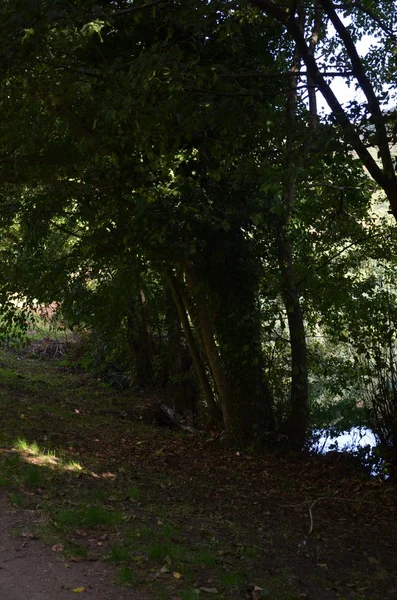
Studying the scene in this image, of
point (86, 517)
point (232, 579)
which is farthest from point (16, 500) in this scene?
point (232, 579)

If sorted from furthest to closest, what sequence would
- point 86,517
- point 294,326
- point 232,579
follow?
1. point 294,326
2. point 86,517
3. point 232,579

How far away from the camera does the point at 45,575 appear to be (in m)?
5.37

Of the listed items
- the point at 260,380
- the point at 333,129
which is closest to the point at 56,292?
the point at 260,380

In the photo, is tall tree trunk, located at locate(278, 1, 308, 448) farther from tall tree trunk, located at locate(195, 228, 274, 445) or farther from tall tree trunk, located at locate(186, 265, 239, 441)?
tall tree trunk, located at locate(186, 265, 239, 441)

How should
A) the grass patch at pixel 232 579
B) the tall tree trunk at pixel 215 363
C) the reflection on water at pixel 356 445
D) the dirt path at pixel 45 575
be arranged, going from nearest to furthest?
1. the dirt path at pixel 45 575
2. the grass patch at pixel 232 579
3. the reflection on water at pixel 356 445
4. the tall tree trunk at pixel 215 363

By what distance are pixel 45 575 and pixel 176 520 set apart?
2.23m

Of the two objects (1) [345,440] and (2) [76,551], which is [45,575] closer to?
(2) [76,551]

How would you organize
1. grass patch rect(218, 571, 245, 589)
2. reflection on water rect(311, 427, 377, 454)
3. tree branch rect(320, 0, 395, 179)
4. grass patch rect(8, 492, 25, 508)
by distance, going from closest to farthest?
grass patch rect(218, 571, 245, 589)
tree branch rect(320, 0, 395, 179)
grass patch rect(8, 492, 25, 508)
reflection on water rect(311, 427, 377, 454)

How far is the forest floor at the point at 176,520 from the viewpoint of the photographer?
218 inches

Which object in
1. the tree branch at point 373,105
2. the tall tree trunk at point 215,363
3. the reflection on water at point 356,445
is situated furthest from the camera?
the tall tree trunk at point 215,363

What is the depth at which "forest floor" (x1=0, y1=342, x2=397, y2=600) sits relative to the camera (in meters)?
5.54

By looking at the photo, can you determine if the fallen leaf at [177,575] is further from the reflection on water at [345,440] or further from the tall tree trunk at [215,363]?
the reflection on water at [345,440]

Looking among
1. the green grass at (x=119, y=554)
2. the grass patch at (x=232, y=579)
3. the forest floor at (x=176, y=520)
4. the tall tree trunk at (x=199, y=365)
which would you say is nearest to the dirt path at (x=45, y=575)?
the forest floor at (x=176, y=520)

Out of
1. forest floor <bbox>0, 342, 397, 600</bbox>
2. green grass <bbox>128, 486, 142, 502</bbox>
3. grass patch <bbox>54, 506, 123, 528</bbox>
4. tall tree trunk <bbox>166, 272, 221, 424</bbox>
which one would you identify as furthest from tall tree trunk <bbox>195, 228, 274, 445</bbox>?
grass patch <bbox>54, 506, 123, 528</bbox>
